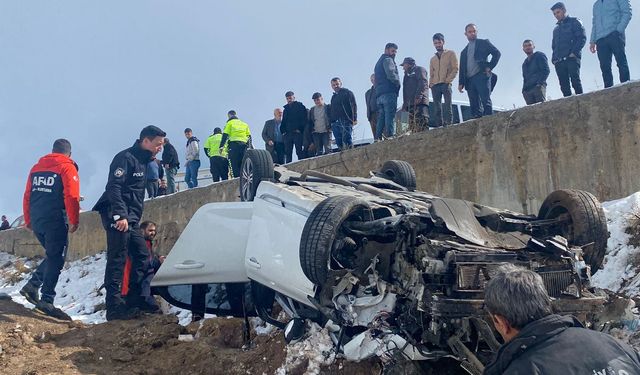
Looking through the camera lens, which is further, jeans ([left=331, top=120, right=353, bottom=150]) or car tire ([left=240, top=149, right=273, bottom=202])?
jeans ([left=331, top=120, right=353, bottom=150])

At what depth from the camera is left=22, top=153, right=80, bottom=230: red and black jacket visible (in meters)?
6.34

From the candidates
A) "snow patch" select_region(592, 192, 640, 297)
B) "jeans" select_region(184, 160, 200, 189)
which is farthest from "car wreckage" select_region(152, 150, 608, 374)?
"jeans" select_region(184, 160, 200, 189)

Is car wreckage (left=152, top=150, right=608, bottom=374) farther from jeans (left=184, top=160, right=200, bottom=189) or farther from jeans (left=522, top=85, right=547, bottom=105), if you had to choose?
jeans (left=184, top=160, right=200, bottom=189)

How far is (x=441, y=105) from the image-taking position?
9328mm

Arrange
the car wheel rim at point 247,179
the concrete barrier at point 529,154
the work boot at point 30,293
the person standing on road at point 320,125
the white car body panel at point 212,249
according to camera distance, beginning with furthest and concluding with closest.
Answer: the person standing on road at point 320,125 → the concrete barrier at point 529,154 → the work boot at point 30,293 → the car wheel rim at point 247,179 → the white car body panel at point 212,249

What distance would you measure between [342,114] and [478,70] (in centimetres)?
243

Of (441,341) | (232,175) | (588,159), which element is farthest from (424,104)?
(441,341)

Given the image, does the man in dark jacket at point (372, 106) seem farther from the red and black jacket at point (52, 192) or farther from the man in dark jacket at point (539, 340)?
the man in dark jacket at point (539, 340)

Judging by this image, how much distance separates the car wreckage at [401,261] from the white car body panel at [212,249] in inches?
0.7

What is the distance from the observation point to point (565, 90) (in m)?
8.23

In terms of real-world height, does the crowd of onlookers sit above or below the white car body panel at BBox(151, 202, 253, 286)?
above

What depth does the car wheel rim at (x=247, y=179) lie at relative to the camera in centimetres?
589

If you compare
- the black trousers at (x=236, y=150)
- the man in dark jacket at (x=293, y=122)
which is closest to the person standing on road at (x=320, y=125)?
the man in dark jacket at (x=293, y=122)

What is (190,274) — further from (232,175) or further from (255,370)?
(232,175)
